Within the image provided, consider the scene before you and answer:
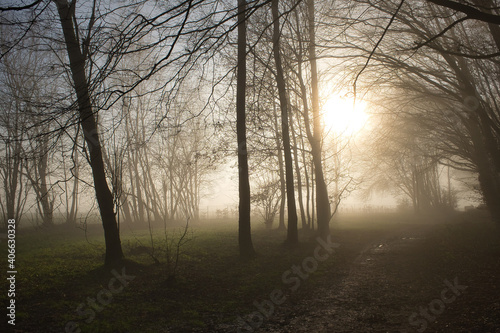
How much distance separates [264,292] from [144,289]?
2.47 m

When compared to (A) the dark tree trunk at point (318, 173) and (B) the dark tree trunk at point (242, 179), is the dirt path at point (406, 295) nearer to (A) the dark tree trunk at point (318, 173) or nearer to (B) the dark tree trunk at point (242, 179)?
(B) the dark tree trunk at point (242, 179)

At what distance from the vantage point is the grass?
4473mm

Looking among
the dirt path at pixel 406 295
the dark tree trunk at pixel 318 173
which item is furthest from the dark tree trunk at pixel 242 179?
the dark tree trunk at pixel 318 173

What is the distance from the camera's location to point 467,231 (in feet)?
36.2

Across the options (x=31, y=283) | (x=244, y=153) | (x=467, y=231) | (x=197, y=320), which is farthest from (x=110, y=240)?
(x=467, y=231)

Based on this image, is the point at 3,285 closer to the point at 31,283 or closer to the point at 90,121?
the point at 31,283

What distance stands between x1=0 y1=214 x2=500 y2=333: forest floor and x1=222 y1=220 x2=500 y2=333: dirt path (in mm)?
17

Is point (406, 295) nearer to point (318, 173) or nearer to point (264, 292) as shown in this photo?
point (264, 292)

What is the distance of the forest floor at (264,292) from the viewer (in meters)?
4.40

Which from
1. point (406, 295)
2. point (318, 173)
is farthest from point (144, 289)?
point (318, 173)

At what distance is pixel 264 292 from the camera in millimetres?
6148

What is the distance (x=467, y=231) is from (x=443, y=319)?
28.2ft

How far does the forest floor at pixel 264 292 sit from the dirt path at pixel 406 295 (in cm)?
2

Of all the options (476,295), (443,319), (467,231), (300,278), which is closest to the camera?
(443,319)
